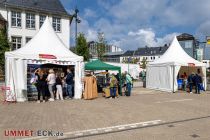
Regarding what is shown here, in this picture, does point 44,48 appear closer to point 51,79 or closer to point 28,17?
point 51,79

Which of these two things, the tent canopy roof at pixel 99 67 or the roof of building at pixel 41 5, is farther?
the roof of building at pixel 41 5

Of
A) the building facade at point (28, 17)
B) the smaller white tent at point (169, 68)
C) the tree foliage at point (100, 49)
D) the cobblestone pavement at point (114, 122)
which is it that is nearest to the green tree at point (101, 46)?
the tree foliage at point (100, 49)

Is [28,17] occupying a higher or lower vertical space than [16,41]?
higher

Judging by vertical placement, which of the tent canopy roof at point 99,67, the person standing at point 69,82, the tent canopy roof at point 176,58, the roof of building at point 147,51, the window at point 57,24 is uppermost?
the roof of building at point 147,51

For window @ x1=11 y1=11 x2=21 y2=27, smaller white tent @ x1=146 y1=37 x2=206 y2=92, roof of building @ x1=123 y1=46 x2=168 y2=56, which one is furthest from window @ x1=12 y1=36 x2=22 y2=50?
roof of building @ x1=123 y1=46 x2=168 y2=56

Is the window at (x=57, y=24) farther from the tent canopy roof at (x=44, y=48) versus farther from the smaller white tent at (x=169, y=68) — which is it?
the tent canopy roof at (x=44, y=48)

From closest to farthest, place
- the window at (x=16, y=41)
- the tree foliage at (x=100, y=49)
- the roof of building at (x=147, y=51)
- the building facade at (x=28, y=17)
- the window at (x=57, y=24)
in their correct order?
the building facade at (x=28, y=17) → the window at (x=16, y=41) → the window at (x=57, y=24) → the tree foliage at (x=100, y=49) → the roof of building at (x=147, y=51)

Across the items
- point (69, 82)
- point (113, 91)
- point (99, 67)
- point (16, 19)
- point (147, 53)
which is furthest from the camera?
point (147, 53)

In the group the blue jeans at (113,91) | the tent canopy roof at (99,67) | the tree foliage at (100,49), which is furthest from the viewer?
the tree foliage at (100,49)

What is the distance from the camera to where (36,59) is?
1407 centimetres

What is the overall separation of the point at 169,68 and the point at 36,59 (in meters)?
10.9

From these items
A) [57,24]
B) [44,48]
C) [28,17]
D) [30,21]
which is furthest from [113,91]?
[57,24]

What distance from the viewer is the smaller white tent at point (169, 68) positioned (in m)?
20.6

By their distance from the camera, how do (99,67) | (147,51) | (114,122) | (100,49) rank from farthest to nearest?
1. (147,51)
2. (100,49)
3. (99,67)
4. (114,122)
